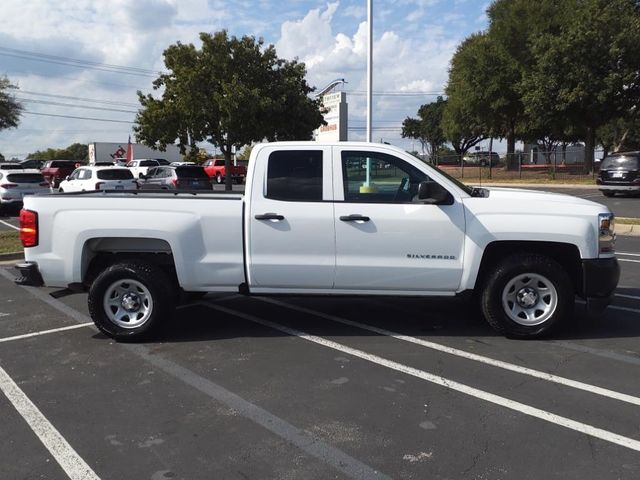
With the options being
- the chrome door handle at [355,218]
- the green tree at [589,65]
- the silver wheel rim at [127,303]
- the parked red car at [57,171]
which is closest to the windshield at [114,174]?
the silver wheel rim at [127,303]

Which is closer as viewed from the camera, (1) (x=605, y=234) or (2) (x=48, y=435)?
(2) (x=48, y=435)

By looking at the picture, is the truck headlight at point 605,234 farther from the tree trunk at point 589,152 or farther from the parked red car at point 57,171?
the tree trunk at point 589,152

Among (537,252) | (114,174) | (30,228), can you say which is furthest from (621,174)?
(30,228)

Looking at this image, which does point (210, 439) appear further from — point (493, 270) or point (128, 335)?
point (493, 270)

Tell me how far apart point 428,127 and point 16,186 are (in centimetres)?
7221

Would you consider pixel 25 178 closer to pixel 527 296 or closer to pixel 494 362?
pixel 527 296

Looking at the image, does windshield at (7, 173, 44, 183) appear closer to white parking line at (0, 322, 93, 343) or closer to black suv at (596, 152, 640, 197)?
white parking line at (0, 322, 93, 343)

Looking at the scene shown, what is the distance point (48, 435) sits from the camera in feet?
12.7

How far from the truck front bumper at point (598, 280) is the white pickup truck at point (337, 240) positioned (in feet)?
0.04

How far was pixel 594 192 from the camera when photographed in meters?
26.7

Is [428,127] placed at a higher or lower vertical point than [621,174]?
higher

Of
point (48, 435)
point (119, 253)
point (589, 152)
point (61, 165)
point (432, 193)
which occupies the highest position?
point (589, 152)

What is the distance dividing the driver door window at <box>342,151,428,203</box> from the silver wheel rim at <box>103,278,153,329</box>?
222 cm

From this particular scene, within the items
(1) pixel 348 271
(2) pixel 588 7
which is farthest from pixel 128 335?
(2) pixel 588 7
